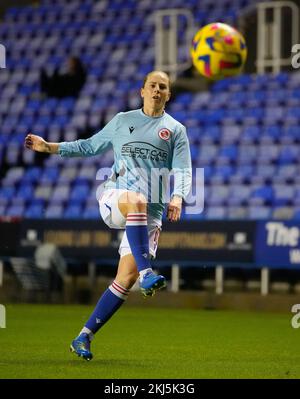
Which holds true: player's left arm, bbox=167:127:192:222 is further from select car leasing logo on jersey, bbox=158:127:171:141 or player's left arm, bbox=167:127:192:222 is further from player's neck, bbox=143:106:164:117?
player's neck, bbox=143:106:164:117

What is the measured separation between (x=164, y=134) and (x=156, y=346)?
86.8 inches

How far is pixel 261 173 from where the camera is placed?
15.9 m

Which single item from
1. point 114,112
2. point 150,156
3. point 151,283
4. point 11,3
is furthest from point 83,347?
point 11,3

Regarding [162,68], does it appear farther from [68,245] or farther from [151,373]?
[151,373]

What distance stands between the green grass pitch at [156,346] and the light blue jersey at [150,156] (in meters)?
1.15

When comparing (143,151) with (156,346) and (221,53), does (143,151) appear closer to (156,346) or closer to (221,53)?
(156,346)

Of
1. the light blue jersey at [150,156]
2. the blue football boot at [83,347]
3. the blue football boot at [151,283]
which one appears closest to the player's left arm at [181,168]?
the light blue jersey at [150,156]

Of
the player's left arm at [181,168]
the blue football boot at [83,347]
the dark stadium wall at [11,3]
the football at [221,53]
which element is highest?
the dark stadium wall at [11,3]

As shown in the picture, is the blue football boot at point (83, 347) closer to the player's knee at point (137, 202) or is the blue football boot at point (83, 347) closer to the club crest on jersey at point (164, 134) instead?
the player's knee at point (137, 202)

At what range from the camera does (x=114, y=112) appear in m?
19.4

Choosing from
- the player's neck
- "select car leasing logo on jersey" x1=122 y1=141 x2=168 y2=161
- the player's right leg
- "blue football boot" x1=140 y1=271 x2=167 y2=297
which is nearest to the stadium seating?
the player's neck

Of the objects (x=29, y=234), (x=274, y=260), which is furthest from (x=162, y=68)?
(x=274, y=260)

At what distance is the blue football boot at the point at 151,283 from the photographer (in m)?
6.53

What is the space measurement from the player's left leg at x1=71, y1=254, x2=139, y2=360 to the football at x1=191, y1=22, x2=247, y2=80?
627 centimetres
